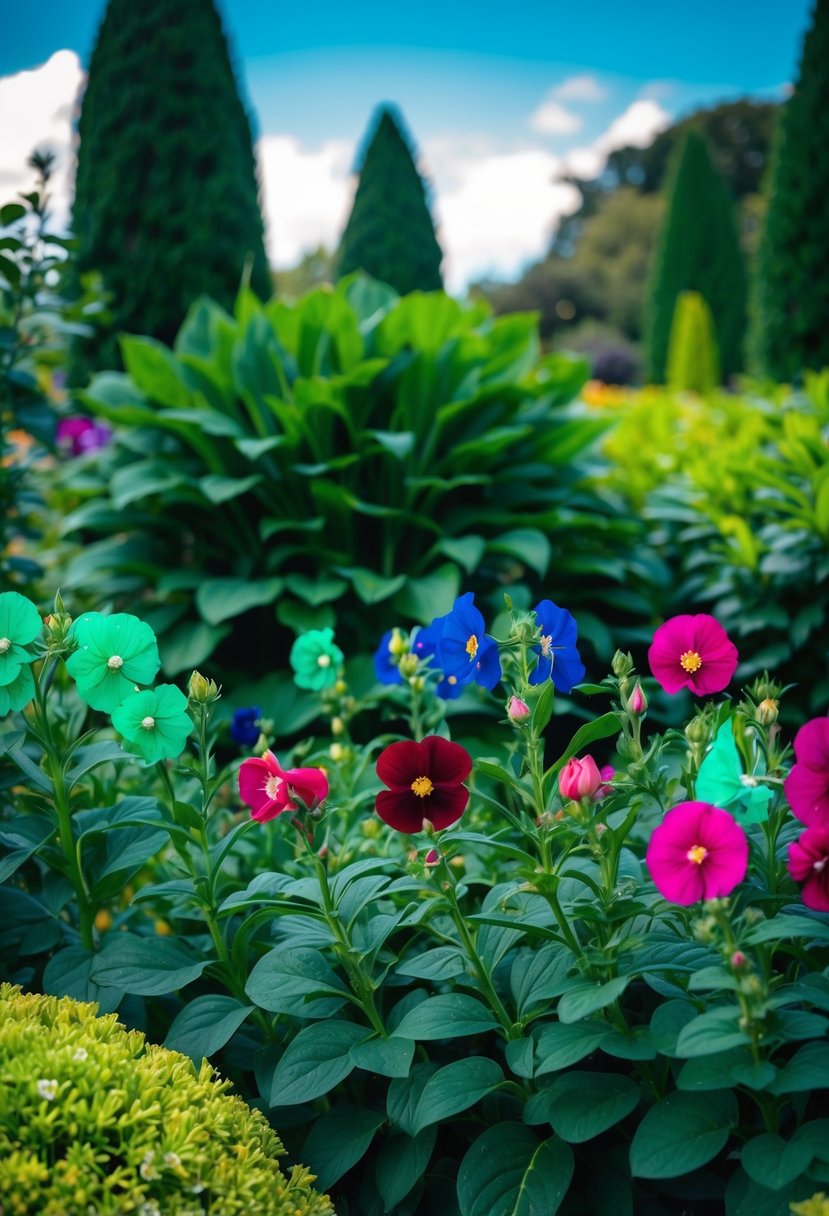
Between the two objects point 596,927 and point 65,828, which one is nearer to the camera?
point 596,927

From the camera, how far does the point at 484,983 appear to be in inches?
47.6

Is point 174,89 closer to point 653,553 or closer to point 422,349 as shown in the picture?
point 422,349

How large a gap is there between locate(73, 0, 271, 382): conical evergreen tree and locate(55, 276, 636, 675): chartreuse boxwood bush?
1032 millimetres

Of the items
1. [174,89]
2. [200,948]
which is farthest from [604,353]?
[200,948]

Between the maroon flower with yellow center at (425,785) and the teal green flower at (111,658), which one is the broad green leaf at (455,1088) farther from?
the teal green flower at (111,658)

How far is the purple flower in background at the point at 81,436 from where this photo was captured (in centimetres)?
384

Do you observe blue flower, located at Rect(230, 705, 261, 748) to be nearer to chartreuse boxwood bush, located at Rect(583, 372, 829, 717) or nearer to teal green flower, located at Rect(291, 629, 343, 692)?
teal green flower, located at Rect(291, 629, 343, 692)

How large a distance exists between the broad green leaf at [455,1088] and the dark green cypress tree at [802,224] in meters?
5.34

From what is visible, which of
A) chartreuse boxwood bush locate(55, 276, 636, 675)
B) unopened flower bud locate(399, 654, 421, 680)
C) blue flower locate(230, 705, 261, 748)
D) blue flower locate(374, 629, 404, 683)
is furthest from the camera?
chartreuse boxwood bush locate(55, 276, 636, 675)

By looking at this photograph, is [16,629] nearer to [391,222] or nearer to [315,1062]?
[315,1062]

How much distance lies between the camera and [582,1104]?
1104 millimetres

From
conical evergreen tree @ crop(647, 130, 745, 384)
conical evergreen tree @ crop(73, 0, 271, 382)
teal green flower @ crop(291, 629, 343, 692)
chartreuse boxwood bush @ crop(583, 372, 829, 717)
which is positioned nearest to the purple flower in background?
conical evergreen tree @ crop(73, 0, 271, 382)

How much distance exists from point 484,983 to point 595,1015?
0.14 m

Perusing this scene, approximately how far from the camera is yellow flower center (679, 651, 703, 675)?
1.24 metres
